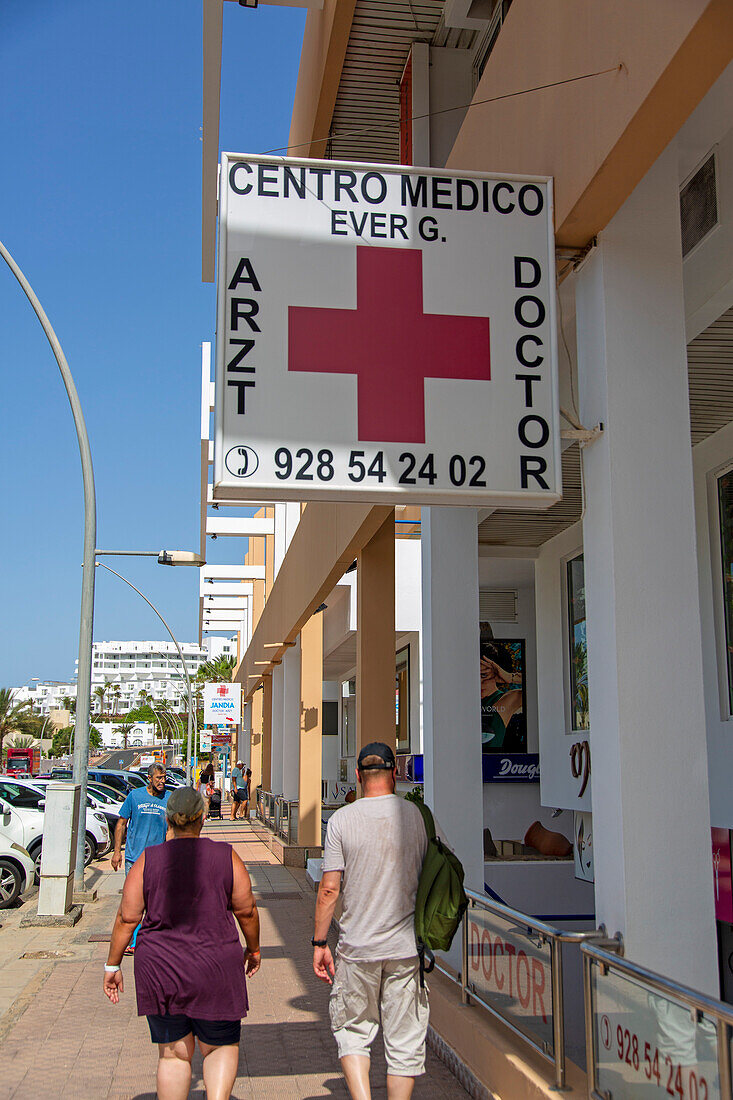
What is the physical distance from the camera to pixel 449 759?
778 cm

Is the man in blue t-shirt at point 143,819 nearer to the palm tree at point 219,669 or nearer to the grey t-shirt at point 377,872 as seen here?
the grey t-shirt at point 377,872

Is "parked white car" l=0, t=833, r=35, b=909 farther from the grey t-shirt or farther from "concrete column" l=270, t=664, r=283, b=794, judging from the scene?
"concrete column" l=270, t=664, r=283, b=794

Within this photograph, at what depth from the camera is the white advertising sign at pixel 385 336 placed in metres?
5.15

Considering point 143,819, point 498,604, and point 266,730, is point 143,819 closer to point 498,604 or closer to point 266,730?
point 498,604

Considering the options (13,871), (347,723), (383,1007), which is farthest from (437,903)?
(347,723)

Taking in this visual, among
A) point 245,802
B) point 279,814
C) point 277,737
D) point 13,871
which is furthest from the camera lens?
point 245,802

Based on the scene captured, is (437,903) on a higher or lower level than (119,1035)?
higher

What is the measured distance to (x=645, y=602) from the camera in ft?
16.1

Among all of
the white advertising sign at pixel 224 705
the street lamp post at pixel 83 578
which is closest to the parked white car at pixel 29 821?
the street lamp post at pixel 83 578

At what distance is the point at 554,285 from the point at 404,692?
2167 centimetres

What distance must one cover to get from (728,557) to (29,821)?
11524 millimetres

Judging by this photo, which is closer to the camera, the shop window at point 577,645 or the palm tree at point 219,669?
the shop window at point 577,645

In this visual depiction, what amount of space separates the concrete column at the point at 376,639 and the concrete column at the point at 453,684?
393 cm

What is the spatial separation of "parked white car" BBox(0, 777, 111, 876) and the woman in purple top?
1099 cm
